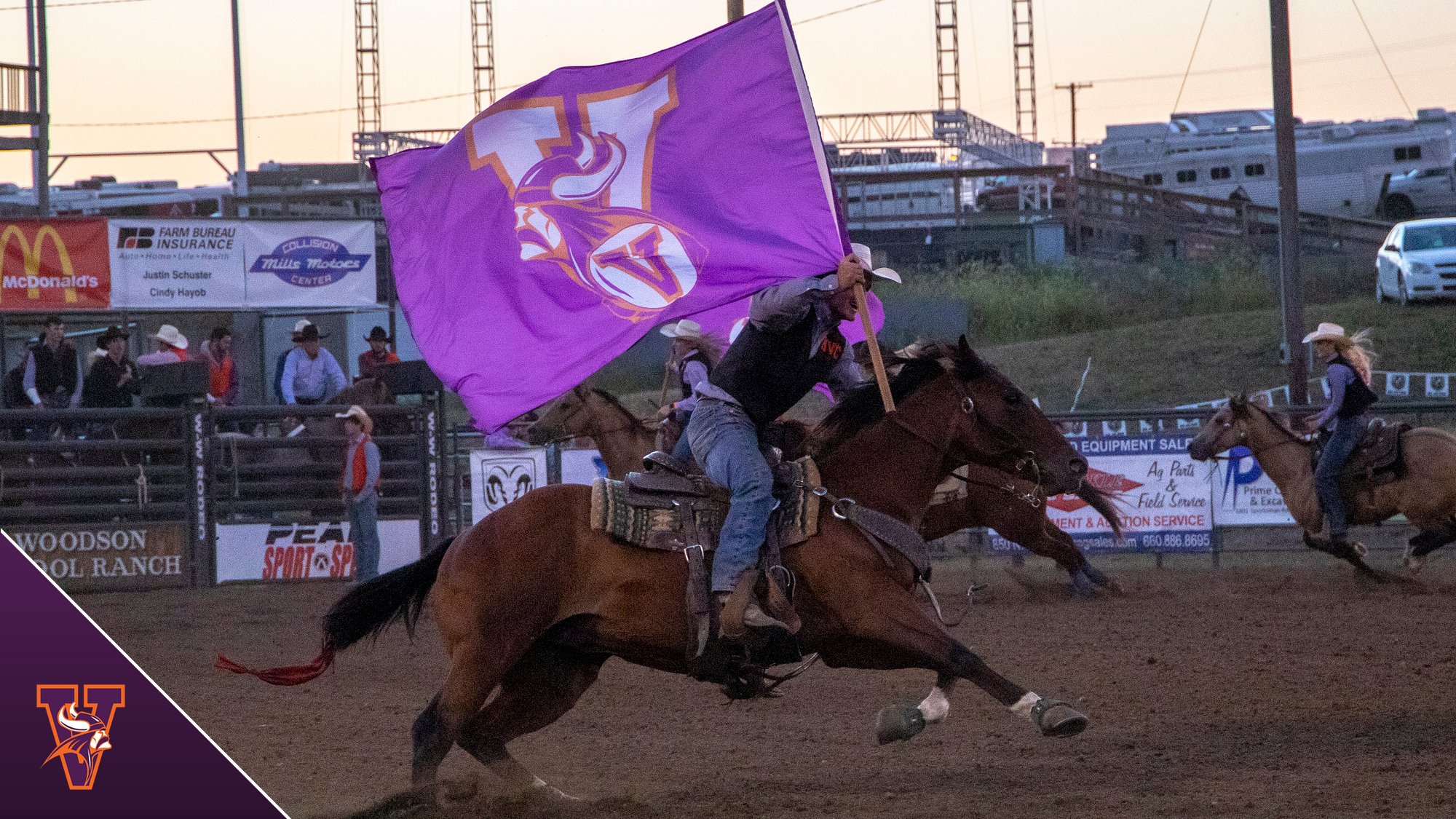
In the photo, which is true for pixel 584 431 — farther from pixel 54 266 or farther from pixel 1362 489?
pixel 54 266

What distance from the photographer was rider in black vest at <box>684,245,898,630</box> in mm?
5742

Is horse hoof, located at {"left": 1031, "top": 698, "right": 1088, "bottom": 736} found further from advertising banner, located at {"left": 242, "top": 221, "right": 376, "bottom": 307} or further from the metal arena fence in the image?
advertising banner, located at {"left": 242, "top": 221, "right": 376, "bottom": 307}

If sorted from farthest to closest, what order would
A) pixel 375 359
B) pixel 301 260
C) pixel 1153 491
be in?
pixel 301 260, pixel 375 359, pixel 1153 491

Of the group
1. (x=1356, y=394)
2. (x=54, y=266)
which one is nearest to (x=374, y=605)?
(x=1356, y=394)

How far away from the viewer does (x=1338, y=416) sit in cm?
1265

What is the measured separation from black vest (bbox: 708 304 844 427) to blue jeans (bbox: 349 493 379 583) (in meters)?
8.72

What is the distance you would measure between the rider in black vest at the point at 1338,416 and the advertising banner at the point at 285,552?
8865 mm

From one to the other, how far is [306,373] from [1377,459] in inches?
429

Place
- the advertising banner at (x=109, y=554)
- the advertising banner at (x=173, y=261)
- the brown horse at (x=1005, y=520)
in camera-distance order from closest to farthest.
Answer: the brown horse at (x=1005, y=520) → the advertising banner at (x=109, y=554) → the advertising banner at (x=173, y=261)

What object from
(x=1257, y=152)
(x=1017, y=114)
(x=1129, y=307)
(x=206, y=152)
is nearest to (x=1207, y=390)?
(x=1129, y=307)

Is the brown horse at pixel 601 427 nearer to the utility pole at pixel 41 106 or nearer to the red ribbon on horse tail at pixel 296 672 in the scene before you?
the red ribbon on horse tail at pixel 296 672

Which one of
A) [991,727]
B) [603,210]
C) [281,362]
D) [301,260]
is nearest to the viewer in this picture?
[603,210]

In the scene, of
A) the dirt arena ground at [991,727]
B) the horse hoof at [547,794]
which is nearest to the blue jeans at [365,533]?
the dirt arena ground at [991,727]

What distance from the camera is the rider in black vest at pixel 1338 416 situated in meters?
12.4
